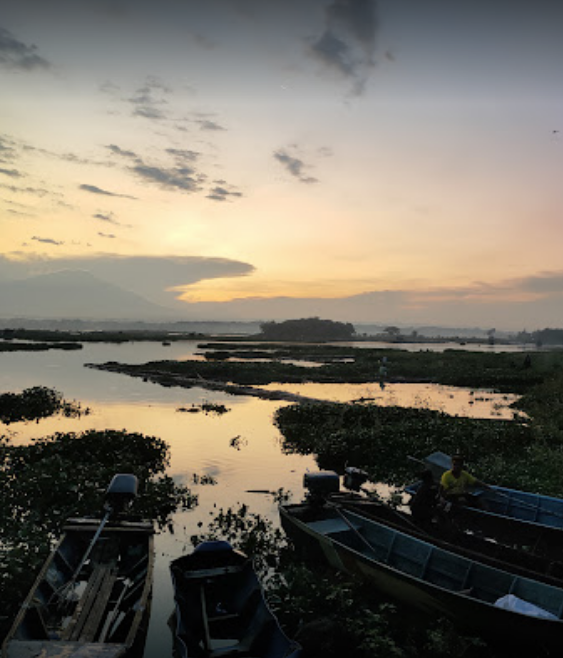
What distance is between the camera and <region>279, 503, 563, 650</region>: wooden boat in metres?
9.12

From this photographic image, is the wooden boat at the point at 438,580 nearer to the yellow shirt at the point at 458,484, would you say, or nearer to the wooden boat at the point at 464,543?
the wooden boat at the point at 464,543

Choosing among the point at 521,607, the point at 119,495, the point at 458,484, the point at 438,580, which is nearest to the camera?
the point at 521,607

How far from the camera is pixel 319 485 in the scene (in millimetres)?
14766

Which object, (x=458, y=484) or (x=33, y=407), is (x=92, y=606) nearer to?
(x=458, y=484)

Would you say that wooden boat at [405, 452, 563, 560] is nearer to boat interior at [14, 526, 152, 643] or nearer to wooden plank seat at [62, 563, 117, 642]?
boat interior at [14, 526, 152, 643]

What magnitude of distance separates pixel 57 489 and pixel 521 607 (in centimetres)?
1448

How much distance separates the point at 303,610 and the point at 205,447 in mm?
15749

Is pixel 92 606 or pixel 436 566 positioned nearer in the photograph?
pixel 92 606

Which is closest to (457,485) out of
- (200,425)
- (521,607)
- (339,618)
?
(521,607)

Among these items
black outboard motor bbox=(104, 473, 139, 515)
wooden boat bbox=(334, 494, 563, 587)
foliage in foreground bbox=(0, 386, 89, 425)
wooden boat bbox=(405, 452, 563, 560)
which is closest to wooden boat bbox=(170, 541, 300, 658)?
black outboard motor bbox=(104, 473, 139, 515)

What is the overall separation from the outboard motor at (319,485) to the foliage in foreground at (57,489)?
5.13 metres

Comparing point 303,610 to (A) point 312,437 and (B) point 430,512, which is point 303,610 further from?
(A) point 312,437

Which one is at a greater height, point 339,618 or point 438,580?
point 438,580

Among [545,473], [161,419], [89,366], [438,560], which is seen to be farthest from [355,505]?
[89,366]
